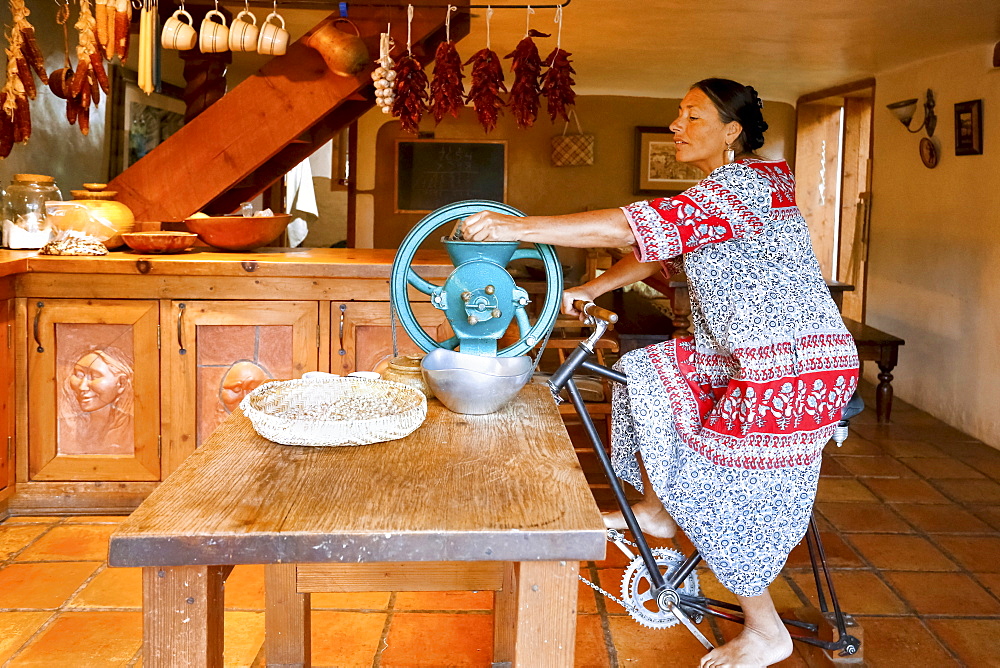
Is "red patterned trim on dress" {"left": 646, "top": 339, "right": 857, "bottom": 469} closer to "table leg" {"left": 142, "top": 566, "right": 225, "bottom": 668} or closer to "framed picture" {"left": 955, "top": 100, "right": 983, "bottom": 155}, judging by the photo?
"table leg" {"left": 142, "top": 566, "right": 225, "bottom": 668}

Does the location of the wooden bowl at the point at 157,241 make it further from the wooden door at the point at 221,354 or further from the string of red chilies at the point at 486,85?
the string of red chilies at the point at 486,85

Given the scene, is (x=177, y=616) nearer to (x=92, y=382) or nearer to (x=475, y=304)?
(x=475, y=304)

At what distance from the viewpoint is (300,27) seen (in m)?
6.39

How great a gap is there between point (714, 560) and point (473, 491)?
1.11 meters

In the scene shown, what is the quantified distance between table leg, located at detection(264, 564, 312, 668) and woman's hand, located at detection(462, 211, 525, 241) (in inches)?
41.1

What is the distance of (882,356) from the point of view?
19.2 feet

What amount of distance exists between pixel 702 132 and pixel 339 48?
2.28 meters

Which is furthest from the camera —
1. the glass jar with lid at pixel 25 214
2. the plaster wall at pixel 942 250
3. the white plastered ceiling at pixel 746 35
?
the plaster wall at pixel 942 250

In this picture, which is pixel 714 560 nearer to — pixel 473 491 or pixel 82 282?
pixel 473 491

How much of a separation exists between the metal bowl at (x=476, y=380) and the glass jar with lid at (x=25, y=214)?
2622mm

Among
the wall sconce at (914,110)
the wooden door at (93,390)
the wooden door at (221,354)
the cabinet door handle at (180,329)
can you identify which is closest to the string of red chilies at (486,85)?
the wooden door at (221,354)

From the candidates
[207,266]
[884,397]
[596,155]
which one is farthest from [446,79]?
[596,155]

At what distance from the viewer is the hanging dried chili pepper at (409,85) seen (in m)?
4.38

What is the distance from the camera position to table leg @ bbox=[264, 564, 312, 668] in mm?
2492
